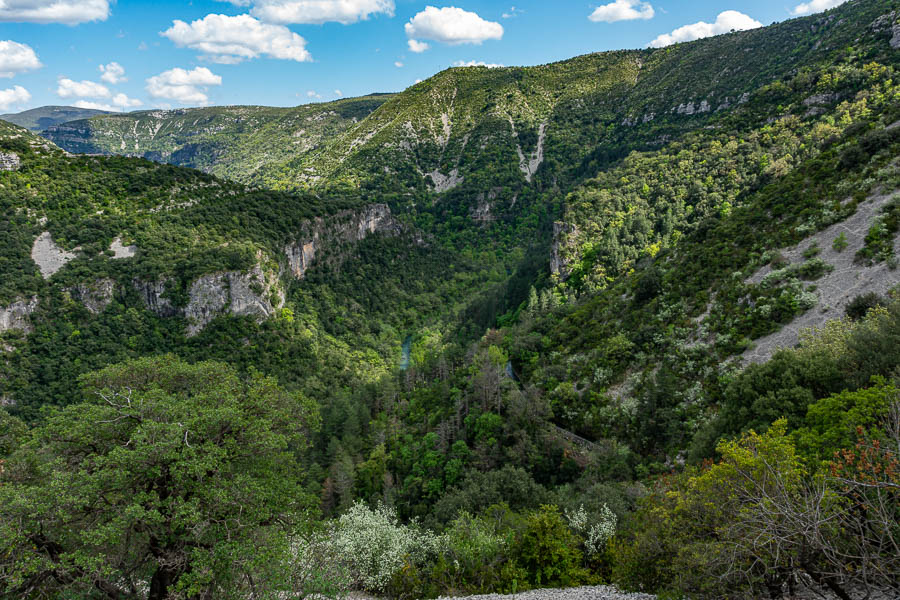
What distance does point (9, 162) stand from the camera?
68062mm

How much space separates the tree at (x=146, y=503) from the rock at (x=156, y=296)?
197 feet

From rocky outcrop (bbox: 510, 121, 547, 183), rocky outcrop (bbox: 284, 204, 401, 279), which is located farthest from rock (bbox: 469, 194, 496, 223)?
rocky outcrop (bbox: 284, 204, 401, 279)

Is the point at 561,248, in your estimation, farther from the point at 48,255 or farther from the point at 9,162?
the point at 9,162

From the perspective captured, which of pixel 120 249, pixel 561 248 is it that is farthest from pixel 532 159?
pixel 120 249

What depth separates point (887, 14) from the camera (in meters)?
74.5

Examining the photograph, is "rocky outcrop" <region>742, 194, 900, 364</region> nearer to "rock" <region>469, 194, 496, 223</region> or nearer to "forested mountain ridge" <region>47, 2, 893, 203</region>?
"forested mountain ridge" <region>47, 2, 893, 203</region>

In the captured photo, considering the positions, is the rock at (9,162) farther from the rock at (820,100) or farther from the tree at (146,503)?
the rock at (820,100)

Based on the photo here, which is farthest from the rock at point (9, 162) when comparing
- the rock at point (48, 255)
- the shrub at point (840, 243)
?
the shrub at point (840, 243)

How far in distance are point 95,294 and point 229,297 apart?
17498mm

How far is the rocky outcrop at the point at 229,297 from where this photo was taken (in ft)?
228

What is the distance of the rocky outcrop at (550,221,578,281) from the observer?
256ft

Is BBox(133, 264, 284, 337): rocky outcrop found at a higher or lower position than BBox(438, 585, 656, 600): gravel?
higher

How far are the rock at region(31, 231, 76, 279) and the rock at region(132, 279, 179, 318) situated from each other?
898 centimetres

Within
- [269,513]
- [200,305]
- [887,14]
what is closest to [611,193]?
[887,14]
